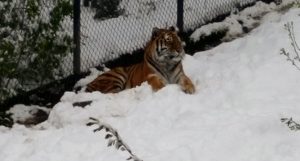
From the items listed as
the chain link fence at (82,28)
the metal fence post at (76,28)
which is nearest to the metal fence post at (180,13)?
the chain link fence at (82,28)

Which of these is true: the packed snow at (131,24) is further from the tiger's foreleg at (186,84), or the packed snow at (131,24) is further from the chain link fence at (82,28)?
the tiger's foreleg at (186,84)

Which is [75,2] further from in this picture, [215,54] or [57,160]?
[57,160]

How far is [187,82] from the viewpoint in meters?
7.61

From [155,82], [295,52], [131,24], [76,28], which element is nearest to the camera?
[295,52]

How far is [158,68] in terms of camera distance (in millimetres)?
7949

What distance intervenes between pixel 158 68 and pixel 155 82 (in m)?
0.33

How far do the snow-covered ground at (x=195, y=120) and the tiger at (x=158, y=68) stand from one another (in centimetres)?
26

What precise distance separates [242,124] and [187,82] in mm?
1381

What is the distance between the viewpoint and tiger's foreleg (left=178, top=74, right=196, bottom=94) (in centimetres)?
745

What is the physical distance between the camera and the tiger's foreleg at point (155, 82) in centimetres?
759

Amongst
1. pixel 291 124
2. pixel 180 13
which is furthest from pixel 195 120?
pixel 180 13

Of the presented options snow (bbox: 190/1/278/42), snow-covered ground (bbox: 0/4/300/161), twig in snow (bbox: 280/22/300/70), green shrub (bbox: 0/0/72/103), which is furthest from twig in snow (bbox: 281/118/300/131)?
snow (bbox: 190/1/278/42)

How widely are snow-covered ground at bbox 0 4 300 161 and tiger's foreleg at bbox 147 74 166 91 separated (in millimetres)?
115

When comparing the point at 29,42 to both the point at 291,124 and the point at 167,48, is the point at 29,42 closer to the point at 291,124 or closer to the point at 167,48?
the point at 167,48
